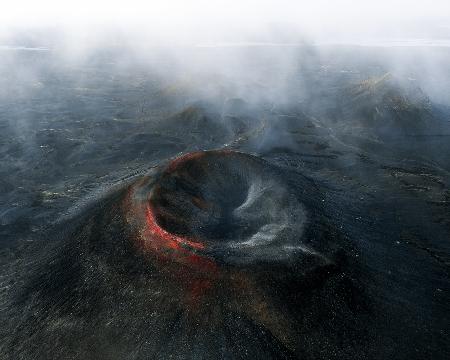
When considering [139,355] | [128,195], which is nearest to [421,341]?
[139,355]

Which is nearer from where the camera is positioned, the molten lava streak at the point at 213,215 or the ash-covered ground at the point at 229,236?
the ash-covered ground at the point at 229,236

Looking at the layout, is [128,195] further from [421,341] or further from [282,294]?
[421,341]

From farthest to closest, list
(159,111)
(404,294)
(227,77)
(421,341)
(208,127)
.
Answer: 1. (227,77)
2. (159,111)
3. (208,127)
4. (404,294)
5. (421,341)

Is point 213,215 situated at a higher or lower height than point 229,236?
lower

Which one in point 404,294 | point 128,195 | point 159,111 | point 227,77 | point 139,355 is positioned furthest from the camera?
point 227,77

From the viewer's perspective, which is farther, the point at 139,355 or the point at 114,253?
the point at 114,253

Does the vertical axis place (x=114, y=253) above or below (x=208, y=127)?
above

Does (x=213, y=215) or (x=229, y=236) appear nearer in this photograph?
(x=229, y=236)

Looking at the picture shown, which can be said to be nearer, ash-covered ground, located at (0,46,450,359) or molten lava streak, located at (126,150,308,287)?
ash-covered ground, located at (0,46,450,359)
